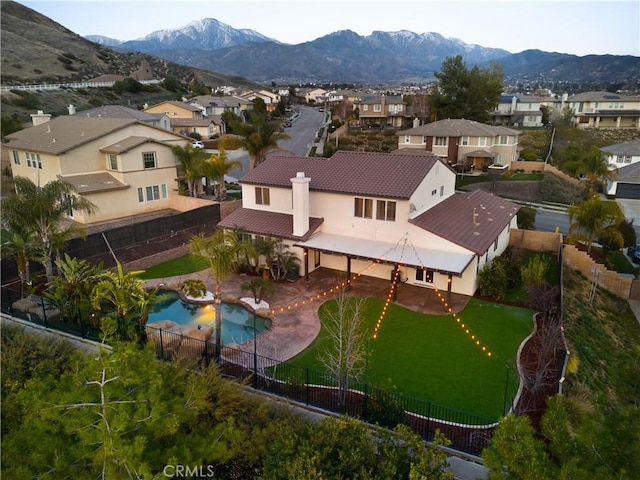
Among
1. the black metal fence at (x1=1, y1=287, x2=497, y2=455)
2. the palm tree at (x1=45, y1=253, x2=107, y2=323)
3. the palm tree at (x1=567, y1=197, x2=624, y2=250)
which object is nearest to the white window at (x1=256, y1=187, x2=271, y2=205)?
the palm tree at (x1=45, y1=253, x2=107, y2=323)

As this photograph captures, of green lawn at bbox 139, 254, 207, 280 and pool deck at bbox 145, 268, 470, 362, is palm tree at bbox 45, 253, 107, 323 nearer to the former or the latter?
pool deck at bbox 145, 268, 470, 362

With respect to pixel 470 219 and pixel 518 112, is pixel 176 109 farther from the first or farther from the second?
pixel 470 219

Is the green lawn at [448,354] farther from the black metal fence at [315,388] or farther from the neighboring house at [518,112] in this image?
the neighboring house at [518,112]

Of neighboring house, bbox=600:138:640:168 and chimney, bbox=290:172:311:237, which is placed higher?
chimney, bbox=290:172:311:237

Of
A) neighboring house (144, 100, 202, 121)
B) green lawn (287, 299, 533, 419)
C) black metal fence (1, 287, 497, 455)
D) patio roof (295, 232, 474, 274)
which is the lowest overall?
green lawn (287, 299, 533, 419)

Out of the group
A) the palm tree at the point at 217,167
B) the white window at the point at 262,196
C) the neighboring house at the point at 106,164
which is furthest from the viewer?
the palm tree at the point at 217,167

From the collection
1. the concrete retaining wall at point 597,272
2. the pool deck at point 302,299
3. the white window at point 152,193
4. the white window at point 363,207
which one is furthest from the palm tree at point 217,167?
the concrete retaining wall at point 597,272

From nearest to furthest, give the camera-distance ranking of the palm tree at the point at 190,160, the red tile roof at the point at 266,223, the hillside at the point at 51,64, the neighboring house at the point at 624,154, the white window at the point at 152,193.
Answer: the red tile roof at the point at 266,223 < the white window at the point at 152,193 < the palm tree at the point at 190,160 < the neighboring house at the point at 624,154 < the hillside at the point at 51,64
